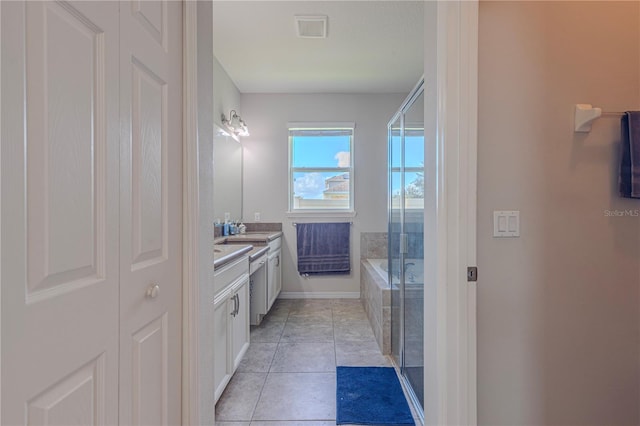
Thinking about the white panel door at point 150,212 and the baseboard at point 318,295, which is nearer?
the white panel door at point 150,212

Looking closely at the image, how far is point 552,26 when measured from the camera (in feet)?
3.78

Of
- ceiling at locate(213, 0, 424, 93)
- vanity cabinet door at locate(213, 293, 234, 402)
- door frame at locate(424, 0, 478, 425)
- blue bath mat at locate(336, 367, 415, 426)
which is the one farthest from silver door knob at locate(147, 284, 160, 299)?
ceiling at locate(213, 0, 424, 93)

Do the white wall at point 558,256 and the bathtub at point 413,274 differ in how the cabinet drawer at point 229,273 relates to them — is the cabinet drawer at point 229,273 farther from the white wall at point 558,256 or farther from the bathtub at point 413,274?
the white wall at point 558,256

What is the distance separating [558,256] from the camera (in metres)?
1.17

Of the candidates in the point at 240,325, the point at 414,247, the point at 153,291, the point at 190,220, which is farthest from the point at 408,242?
the point at 153,291

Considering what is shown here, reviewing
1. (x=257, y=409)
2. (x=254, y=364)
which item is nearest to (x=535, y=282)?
(x=257, y=409)

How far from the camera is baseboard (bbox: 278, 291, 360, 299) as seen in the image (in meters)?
4.11

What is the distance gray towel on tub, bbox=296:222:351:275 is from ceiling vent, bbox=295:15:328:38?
217cm

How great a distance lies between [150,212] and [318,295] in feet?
11.1

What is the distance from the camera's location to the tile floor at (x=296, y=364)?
1.79 m

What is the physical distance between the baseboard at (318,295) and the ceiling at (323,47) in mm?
2588

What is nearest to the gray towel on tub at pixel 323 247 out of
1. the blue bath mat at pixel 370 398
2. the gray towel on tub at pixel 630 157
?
the blue bath mat at pixel 370 398

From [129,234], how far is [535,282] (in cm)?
135

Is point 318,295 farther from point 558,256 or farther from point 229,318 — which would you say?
point 558,256
